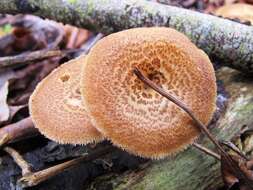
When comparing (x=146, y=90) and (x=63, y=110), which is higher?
(x=146, y=90)

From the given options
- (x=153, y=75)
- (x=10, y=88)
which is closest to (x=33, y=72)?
(x=10, y=88)

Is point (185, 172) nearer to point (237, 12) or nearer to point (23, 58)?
point (23, 58)

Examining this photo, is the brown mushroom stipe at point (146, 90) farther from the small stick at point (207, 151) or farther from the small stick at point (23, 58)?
the small stick at point (23, 58)

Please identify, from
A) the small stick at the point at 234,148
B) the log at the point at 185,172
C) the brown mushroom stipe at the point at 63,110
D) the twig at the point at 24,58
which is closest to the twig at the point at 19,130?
the brown mushroom stipe at the point at 63,110

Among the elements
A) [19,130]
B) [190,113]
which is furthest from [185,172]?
[19,130]

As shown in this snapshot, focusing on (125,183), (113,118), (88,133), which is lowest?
(125,183)

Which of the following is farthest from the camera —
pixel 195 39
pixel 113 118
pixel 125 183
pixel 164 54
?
A: pixel 195 39

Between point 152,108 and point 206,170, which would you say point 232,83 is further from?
point 152,108
